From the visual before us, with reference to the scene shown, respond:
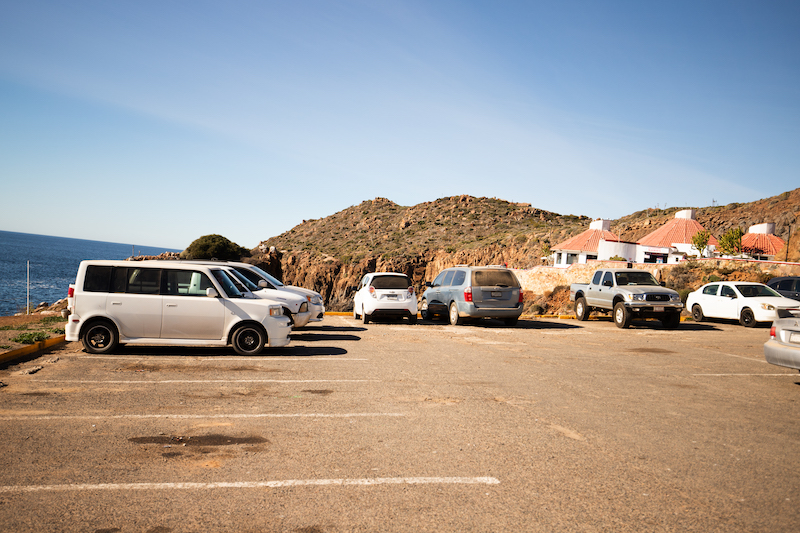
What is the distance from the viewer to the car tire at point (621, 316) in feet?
58.1

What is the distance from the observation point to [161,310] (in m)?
10.6

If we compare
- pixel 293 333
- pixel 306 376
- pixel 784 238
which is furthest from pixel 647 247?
pixel 306 376

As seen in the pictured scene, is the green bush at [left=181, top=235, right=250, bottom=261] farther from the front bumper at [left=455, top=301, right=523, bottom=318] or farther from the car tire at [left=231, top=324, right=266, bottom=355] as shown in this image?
the car tire at [left=231, top=324, right=266, bottom=355]

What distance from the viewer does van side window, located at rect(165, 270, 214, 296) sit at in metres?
10.8

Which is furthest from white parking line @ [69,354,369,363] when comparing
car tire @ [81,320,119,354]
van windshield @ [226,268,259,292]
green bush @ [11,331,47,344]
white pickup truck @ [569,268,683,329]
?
white pickup truck @ [569,268,683,329]

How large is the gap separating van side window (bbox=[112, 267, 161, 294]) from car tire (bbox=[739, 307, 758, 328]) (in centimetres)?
1871

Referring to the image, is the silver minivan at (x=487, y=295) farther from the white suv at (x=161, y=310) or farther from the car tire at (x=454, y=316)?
the white suv at (x=161, y=310)

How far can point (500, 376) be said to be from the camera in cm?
923

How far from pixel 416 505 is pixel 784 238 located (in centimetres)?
6986

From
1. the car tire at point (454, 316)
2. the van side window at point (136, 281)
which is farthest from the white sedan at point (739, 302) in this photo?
the van side window at point (136, 281)

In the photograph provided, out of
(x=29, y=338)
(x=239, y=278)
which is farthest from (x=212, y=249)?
(x=29, y=338)

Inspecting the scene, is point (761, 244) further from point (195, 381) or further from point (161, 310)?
point (195, 381)

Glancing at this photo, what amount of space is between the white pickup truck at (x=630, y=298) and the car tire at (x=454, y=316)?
207 inches

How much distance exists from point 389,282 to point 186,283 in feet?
26.8
